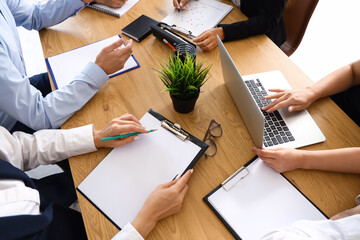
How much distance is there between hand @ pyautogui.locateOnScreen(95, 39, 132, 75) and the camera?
0.95 m

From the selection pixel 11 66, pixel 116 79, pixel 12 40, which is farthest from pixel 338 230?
pixel 12 40

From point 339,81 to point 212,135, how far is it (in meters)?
0.54

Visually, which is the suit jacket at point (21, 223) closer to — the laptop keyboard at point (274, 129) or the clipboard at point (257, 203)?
the clipboard at point (257, 203)

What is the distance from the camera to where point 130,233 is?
0.62m

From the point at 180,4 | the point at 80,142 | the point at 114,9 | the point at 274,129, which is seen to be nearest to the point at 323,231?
the point at 274,129

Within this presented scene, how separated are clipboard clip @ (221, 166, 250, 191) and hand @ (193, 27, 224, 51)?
577mm

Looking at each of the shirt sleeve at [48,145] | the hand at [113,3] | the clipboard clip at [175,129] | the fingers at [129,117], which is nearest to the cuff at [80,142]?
the shirt sleeve at [48,145]

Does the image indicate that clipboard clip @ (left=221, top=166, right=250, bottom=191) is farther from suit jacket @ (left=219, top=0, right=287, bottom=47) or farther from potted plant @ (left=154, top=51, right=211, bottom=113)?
suit jacket @ (left=219, top=0, right=287, bottom=47)

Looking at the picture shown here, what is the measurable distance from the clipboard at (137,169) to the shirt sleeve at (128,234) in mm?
31

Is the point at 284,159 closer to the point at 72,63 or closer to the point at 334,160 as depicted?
the point at 334,160

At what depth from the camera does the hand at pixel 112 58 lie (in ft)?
3.12

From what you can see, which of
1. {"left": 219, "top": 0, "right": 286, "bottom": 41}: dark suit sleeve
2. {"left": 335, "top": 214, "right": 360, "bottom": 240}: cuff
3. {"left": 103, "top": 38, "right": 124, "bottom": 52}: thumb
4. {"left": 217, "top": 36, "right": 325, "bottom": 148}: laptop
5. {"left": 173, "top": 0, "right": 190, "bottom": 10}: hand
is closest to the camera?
{"left": 335, "top": 214, "right": 360, "bottom": 240}: cuff

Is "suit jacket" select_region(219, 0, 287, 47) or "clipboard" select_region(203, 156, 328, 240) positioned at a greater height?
"suit jacket" select_region(219, 0, 287, 47)

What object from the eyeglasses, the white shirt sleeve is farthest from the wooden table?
the white shirt sleeve
